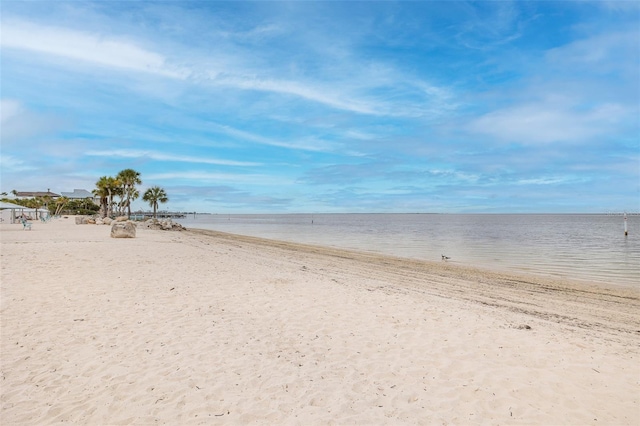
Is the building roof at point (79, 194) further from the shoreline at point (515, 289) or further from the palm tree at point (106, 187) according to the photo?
the shoreline at point (515, 289)

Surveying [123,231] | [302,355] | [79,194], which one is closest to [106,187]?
[123,231]

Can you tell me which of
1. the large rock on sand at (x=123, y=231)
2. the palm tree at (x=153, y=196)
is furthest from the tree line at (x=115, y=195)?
the large rock on sand at (x=123, y=231)

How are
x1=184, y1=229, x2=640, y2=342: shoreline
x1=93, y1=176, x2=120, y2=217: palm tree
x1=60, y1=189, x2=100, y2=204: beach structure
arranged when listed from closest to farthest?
1. x1=184, y1=229, x2=640, y2=342: shoreline
2. x1=93, y1=176, x2=120, y2=217: palm tree
3. x1=60, y1=189, x2=100, y2=204: beach structure

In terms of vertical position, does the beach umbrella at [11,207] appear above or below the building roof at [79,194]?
below

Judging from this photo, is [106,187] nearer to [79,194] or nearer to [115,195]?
[115,195]

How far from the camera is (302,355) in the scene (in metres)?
6.27

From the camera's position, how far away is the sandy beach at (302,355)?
15.1 feet

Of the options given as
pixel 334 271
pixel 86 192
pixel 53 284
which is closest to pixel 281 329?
pixel 53 284

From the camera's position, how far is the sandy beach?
15.1 feet

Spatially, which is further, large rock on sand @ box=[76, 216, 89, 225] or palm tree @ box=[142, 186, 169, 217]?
palm tree @ box=[142, 186, 169, 217]

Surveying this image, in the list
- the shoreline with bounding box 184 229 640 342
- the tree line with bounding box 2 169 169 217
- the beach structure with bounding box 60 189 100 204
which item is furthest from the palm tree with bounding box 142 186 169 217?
the shoreline with bounding box 184 229 640 342

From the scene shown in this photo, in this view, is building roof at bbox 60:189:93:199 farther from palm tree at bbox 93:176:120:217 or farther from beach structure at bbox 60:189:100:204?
palm tree at bbox 93:176:120:217

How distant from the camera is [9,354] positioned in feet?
19.9

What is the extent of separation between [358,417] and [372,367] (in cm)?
143
